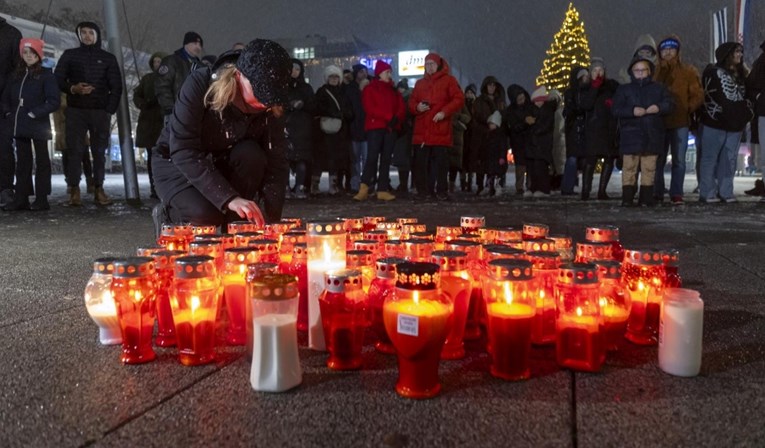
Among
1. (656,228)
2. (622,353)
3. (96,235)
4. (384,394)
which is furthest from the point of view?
(656,228)

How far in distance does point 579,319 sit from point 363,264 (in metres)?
0.72

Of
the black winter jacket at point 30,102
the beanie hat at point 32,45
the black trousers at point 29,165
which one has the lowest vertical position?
the black trousers at point 29,165

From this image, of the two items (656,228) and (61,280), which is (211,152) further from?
(656,228)

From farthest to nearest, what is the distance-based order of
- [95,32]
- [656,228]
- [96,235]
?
[95,32] → [656,228] → [96,235]

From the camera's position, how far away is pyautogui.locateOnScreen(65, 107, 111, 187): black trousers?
699 cm

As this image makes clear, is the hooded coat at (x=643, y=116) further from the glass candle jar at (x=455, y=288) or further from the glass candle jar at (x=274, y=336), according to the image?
A: the glass candle jar at (x=274, y=336)

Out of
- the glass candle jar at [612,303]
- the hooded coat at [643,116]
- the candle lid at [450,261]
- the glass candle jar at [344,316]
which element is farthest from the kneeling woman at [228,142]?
the hooded coat at [643,116]

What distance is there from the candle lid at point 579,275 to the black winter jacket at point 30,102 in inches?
265

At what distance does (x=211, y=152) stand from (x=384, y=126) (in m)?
4.94

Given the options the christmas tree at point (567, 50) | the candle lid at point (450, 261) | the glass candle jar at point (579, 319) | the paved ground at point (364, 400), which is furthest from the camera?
the christmas tree at point (567, 50)

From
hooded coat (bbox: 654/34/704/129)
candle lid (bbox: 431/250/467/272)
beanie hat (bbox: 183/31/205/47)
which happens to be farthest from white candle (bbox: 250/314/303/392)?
hooded coat (bbox: 654/34/704/129)

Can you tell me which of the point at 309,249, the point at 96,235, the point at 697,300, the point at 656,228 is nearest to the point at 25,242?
the point at 96,235

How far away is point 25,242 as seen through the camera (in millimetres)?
4398

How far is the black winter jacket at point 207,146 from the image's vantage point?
2863mm
